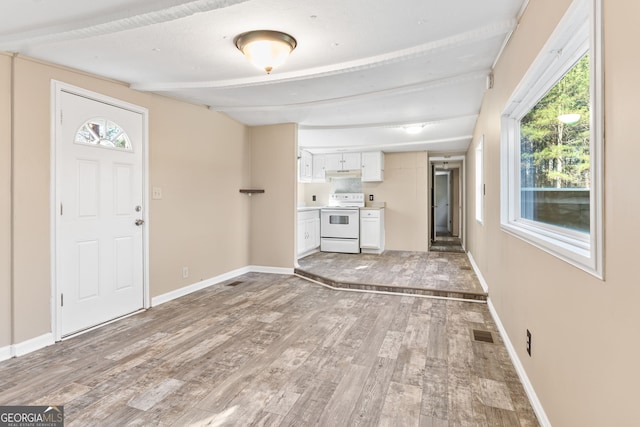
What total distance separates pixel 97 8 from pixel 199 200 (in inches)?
98.7

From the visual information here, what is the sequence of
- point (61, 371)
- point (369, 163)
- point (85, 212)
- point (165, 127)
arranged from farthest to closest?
point (369, 163) → point (165, 127) → point (85, 212) → point (61, 371)

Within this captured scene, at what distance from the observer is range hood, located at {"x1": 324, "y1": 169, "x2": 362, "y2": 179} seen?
7.34 meters

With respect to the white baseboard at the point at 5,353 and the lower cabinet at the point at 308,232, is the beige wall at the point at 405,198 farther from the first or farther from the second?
the white baseboard at the point at 5,353

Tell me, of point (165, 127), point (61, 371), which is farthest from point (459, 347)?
point (165, 127)

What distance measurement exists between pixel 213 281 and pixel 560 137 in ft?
13.3

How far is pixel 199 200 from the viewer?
14.0ft

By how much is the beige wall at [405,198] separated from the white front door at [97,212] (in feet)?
16.8

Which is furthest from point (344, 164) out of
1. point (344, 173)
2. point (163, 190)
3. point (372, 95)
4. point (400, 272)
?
point (163, 190)

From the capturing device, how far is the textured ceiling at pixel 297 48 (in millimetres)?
2059

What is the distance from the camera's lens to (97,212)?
10.2 ft

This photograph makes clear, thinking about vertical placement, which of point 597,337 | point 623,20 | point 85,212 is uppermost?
point 623,20

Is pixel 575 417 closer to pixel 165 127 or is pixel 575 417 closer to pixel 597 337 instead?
pixel 597 337
